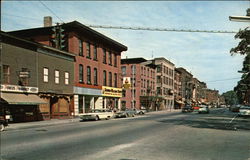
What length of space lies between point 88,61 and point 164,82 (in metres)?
44.0

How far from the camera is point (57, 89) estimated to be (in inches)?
1364

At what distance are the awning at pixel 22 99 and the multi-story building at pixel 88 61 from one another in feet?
26.8

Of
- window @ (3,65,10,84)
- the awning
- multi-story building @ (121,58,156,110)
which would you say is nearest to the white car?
the awning

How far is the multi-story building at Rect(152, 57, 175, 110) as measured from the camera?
80.1 metres

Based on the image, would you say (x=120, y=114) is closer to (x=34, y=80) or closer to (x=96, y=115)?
(x=96, y=115)

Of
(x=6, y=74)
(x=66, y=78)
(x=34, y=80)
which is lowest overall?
(x=34, y=80)

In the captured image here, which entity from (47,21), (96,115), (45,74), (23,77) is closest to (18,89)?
(23,77)

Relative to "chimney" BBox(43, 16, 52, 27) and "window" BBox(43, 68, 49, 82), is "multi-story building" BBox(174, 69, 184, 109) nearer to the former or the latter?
"chimney" BBox(43, 16, 52, 27)

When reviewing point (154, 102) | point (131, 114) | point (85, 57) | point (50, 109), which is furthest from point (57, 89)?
point (154, 102)

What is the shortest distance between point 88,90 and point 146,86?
32374 millimetres

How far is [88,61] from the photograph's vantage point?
1667 inches

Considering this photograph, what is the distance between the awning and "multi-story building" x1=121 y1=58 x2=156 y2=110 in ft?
122

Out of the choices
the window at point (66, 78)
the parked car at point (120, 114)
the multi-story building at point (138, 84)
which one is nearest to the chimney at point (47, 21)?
the window at point (66, 78)

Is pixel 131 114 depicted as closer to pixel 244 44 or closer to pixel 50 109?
pixel 50 109
